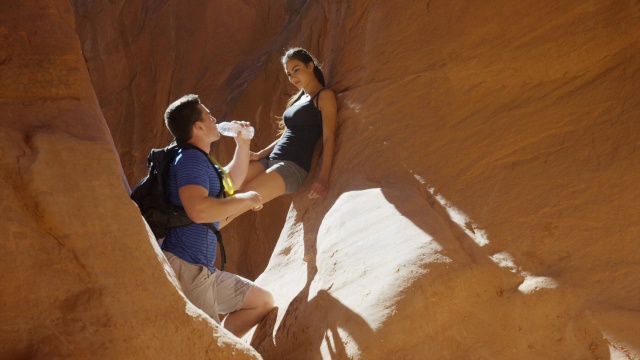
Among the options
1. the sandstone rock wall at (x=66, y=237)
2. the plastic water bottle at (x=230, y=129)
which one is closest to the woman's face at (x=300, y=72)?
the plastic water bottle at (x=230, y=129)

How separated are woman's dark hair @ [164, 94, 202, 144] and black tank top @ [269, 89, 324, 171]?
1.48 metres

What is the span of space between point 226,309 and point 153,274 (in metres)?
1.05

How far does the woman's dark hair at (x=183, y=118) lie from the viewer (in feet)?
11.7

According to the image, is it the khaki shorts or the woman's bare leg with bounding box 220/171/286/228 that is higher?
the woman's bare leg with bounding box 220/171/286/228

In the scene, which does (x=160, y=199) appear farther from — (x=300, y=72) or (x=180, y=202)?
(x=300, y=72)

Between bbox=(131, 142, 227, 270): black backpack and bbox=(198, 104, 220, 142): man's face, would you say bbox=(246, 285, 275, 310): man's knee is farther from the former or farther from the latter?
bbox=(198, 104, 220, 142): man's face

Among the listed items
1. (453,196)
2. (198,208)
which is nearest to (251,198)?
(198,208)

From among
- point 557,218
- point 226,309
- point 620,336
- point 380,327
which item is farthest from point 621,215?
point 226,309

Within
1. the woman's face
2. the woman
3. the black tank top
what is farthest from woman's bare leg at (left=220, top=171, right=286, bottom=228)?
the woman's face

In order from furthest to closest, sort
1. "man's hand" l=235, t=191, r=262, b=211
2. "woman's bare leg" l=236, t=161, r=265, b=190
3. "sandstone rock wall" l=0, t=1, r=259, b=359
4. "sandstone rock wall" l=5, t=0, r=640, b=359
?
"woman's bare leg" l=236, t=161, r=265, b=190, "man's hand" l=235, t=191, r=262, b=211, "sandstone rock wall" l=5, t=0, r=640, b=359, "sandstone rock wall" l=0, t=1, r=259, b=359

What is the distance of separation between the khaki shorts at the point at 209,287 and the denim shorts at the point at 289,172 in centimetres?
124

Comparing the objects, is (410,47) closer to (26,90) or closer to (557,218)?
(557,218)

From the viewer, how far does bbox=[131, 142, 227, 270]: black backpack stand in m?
3.44

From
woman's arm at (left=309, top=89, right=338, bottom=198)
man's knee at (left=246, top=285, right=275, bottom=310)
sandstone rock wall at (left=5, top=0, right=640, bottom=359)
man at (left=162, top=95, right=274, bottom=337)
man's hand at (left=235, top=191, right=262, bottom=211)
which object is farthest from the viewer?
woman's arm at (left=309, top=89, right=338, bottom=198)
